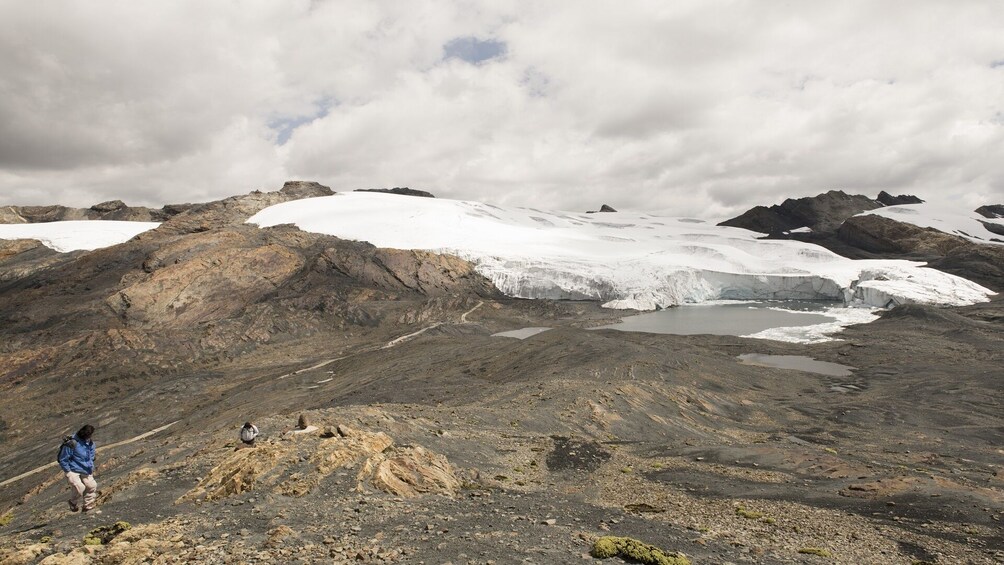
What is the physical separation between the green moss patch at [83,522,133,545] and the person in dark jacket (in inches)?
82.2

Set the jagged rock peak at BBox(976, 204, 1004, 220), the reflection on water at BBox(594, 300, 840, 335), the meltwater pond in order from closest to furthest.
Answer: the meltwater pond → the reflection on water at BBox(594, 300, 840, 335) → the jagged rock peak at BBox(976, 204, 1004, 220)

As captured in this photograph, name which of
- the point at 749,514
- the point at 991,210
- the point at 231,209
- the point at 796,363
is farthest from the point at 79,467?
the point at 991,210

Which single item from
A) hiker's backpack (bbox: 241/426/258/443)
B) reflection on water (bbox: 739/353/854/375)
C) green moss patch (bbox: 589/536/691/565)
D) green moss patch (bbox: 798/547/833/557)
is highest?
hiker's backpack (bbox: 241/426/258/443)

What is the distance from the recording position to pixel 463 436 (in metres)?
17.0

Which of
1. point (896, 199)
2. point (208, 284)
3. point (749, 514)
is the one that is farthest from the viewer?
point (896, 199)

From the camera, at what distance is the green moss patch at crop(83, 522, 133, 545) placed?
8.50 metres

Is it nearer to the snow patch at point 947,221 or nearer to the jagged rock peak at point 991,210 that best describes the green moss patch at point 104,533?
the snow patch at point 947,221

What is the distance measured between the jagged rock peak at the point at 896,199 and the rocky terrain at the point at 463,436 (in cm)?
12491

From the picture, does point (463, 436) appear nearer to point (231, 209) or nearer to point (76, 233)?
point (231, 209)

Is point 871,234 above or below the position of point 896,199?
below

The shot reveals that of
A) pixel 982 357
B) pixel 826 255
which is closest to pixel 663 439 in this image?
pixel 982 357

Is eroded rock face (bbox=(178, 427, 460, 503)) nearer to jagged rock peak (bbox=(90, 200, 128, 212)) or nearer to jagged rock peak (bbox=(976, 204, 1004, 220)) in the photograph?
jagged rock peak (bbox=(90, 200, 128, 212))

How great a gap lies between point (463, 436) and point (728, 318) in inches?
2188

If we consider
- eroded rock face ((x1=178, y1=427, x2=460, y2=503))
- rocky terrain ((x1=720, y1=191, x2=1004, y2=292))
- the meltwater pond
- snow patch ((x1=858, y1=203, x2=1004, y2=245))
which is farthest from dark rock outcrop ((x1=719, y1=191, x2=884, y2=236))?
eroded rock face ((x1=178, y1=427, x2=460, y2=503))
